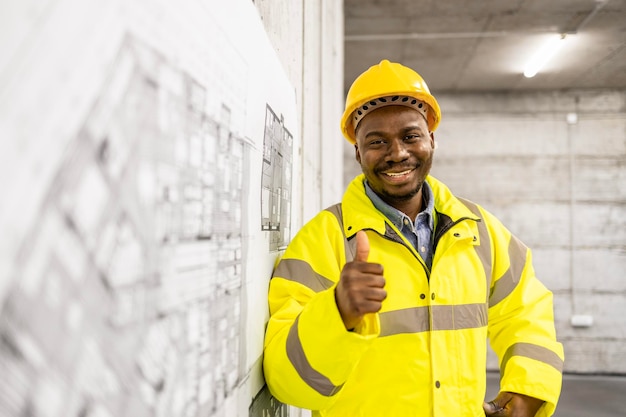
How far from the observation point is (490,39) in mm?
5863

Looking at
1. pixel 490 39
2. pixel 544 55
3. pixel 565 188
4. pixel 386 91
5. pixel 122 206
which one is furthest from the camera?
pixel 565 188

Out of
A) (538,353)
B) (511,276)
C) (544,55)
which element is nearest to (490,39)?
(544,55)

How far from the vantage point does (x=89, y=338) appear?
0.46 m

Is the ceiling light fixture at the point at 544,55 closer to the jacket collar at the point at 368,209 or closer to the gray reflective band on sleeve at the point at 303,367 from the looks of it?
the jacket collar at the point at 368,209

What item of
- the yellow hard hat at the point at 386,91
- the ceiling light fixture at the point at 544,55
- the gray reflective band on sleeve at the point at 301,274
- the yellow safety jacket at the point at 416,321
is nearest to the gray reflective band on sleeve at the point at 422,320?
the yellow safety jacket at the point at 416,321

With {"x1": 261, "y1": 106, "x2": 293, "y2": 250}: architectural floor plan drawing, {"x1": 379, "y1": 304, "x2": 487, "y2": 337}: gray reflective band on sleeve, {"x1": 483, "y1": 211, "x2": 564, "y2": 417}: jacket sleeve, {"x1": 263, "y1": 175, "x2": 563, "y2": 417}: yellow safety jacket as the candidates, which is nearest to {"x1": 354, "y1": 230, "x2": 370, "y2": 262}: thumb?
{"x1": 263, "y1": 175, "x2": 563, "y2": 417}: yellow safety jacket

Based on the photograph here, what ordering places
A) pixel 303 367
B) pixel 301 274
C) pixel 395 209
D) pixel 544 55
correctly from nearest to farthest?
pixel 303 367
pixel 301 274
pixel 395 209
pixel 544 55

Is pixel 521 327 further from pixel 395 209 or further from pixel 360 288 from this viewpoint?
pixel 360 288

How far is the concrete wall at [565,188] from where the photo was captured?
297 inches

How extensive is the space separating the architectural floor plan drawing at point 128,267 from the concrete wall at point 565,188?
24.4 feet

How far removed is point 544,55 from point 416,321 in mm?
6049

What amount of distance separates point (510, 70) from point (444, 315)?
6.58 m

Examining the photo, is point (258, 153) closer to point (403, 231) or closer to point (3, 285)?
point (403, 231)

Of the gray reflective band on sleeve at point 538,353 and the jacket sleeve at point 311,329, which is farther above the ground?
the jacket sleeve at point 311,329
